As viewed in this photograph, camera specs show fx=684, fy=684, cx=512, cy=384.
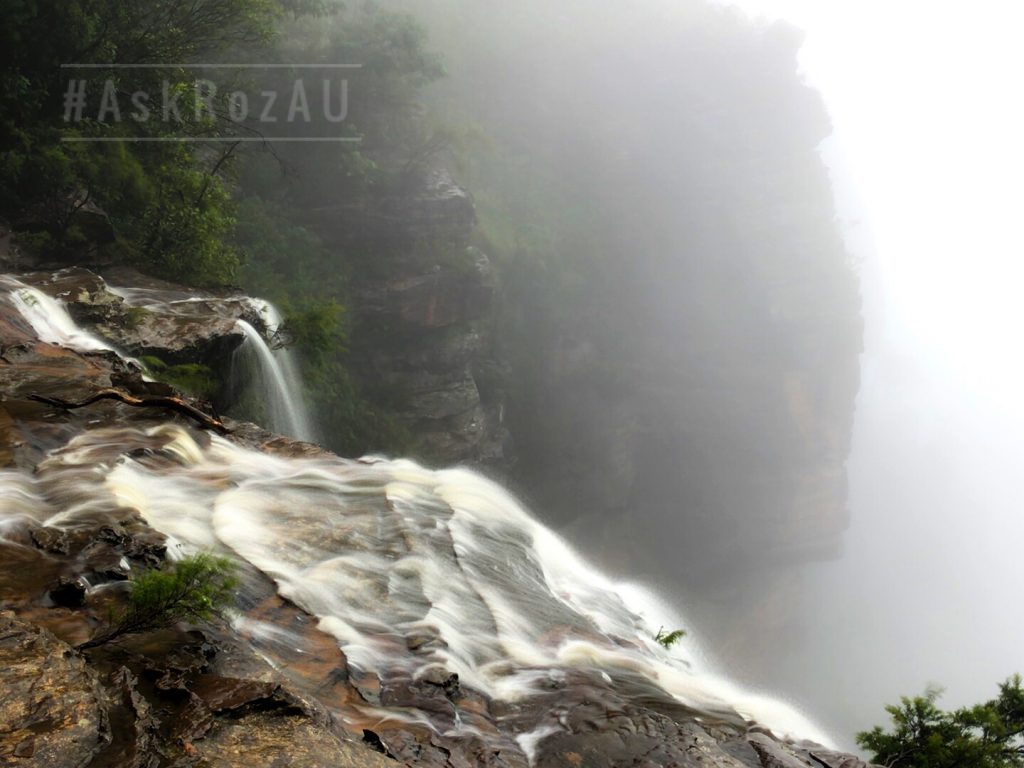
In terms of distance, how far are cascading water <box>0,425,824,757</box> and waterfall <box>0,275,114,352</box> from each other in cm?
354

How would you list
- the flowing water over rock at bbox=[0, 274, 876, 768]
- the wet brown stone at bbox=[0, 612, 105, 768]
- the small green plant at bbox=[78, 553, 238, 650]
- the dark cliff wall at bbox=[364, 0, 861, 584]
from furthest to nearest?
the dark cliff wall at bbox=[364, 0, 861, 584]
the flowing water over rock at bbox=[0, 274, 876, 768]
the small green plant at bbox=[78, 553, 238, 650]
the wet brown stone at bbox=[0, 612, 105, 768]

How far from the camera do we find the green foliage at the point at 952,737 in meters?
7.39

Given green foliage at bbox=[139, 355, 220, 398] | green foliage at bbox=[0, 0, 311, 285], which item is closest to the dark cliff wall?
green foliage at bbox=[0, 0, 311, 285]

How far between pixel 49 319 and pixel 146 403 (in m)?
3.81

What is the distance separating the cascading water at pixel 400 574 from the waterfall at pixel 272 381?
216 inches

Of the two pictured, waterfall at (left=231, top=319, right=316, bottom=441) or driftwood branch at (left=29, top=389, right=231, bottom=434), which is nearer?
driftwood branch at (left=29, top=389, right=231, bottom=434)

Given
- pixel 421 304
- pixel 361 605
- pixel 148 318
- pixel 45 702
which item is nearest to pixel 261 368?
pixel 148 318

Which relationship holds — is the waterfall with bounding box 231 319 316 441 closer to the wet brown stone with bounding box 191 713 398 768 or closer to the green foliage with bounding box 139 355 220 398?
the green foliage with bounding box 139 355 220 398

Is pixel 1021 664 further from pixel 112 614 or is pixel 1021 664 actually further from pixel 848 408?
pixel 112 614

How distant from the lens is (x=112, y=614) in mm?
4398

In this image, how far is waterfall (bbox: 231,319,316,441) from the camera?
14156 millimetres

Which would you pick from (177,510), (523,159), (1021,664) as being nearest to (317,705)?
(177,510)

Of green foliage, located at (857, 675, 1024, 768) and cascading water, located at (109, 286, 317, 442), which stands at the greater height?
cascading water, located at (109, 286, 317, 442)

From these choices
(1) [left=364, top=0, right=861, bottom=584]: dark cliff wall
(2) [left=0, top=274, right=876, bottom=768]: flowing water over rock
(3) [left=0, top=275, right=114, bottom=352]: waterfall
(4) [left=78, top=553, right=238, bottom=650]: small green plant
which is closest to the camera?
(4) [left=78, top=553, right=238, bottom=650]: small green plant
